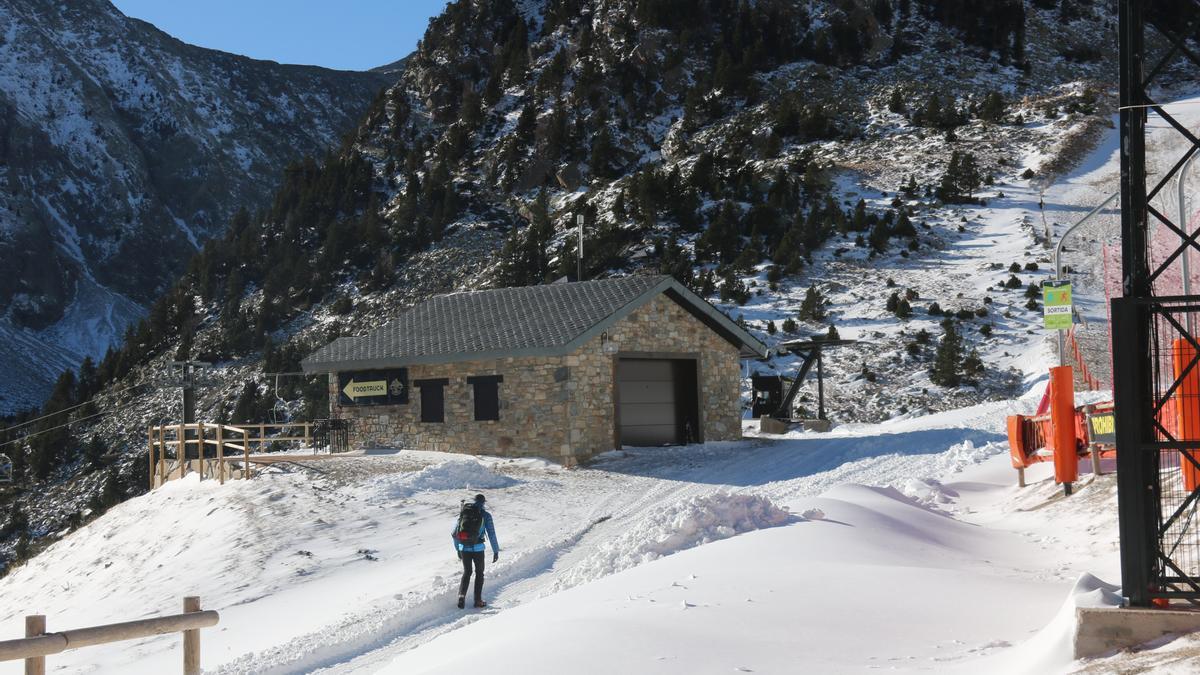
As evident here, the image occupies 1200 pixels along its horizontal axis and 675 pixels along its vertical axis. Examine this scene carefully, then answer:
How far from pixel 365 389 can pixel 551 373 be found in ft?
19.5

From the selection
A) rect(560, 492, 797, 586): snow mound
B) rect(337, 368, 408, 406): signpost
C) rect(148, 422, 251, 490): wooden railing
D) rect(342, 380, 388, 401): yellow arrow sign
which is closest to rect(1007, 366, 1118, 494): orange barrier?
rect(560, 492, 797, 586): snow mound

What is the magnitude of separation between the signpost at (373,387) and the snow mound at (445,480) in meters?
5.44

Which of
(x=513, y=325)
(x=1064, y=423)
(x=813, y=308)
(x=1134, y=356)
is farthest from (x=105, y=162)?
(x=1134, y=356)

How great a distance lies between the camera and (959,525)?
533 inches

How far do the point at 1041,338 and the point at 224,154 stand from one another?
356 ft

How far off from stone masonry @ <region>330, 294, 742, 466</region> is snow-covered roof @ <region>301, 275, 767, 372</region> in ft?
1.34

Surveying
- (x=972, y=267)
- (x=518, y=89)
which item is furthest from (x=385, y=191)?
(x=972, y=267)

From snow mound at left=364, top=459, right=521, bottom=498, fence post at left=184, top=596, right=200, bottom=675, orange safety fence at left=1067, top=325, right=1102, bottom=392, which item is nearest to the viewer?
fence post at left=184, top=596, right=200, bottom=675

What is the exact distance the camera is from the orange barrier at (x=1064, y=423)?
1334 centimetres

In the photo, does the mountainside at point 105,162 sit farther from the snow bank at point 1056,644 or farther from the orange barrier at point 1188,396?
the snow bank at point 1056,644

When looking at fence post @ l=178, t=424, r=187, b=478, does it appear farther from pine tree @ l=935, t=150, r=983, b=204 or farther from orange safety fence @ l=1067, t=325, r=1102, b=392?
pine tree @ l=935, t=150, r=983, b=204

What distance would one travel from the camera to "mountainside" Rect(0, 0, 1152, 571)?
141 ft

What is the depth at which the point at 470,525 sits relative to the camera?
11.5 m

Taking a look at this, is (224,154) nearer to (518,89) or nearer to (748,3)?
(518,89)
